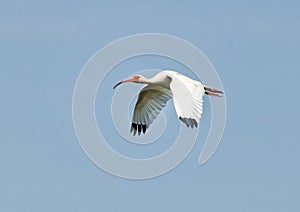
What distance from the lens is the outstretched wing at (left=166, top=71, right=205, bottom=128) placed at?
42406mm

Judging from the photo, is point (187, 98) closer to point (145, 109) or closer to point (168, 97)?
point (145, 109)

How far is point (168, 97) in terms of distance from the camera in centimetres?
5116

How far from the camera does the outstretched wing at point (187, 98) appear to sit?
1670 inches

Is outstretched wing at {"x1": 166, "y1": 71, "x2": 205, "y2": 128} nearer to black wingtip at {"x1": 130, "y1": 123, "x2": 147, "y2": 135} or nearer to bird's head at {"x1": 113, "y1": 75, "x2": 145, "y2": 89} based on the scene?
bird's head at {"x1": 113, "y1": 75, "x2": 145, "y2": 89}

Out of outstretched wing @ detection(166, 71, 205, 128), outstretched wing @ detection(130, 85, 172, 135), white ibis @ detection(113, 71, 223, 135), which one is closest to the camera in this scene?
outstretched wing @ detection(166, 71, 205, 128)

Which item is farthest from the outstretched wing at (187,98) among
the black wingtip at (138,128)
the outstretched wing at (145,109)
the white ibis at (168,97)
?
the black wingtip at (138,128)

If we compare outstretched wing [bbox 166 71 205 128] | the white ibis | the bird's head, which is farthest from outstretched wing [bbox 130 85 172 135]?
outstretched wing [bbox 166 71 205 128]

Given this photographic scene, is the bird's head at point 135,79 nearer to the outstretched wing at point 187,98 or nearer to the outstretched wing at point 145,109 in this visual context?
the outstretched wing at point 145,109

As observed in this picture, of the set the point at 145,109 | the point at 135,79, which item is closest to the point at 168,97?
the point at 145,109

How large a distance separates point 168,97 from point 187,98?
23.9ft

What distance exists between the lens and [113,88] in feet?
167

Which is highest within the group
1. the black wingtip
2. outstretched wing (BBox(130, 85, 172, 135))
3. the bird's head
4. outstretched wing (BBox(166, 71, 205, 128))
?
the bird's head

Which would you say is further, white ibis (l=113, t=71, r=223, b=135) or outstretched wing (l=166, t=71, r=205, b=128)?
white ibis (l=113, t=71, r=223, b=135)

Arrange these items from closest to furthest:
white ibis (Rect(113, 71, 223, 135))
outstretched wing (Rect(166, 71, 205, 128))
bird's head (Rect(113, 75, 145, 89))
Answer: outstretched wing (Rect(166, 71, 205, 128)) → white ibis (Rect(113, 71, 223, 135)) → bird's head (Rect(113, 75, 145, 89))
